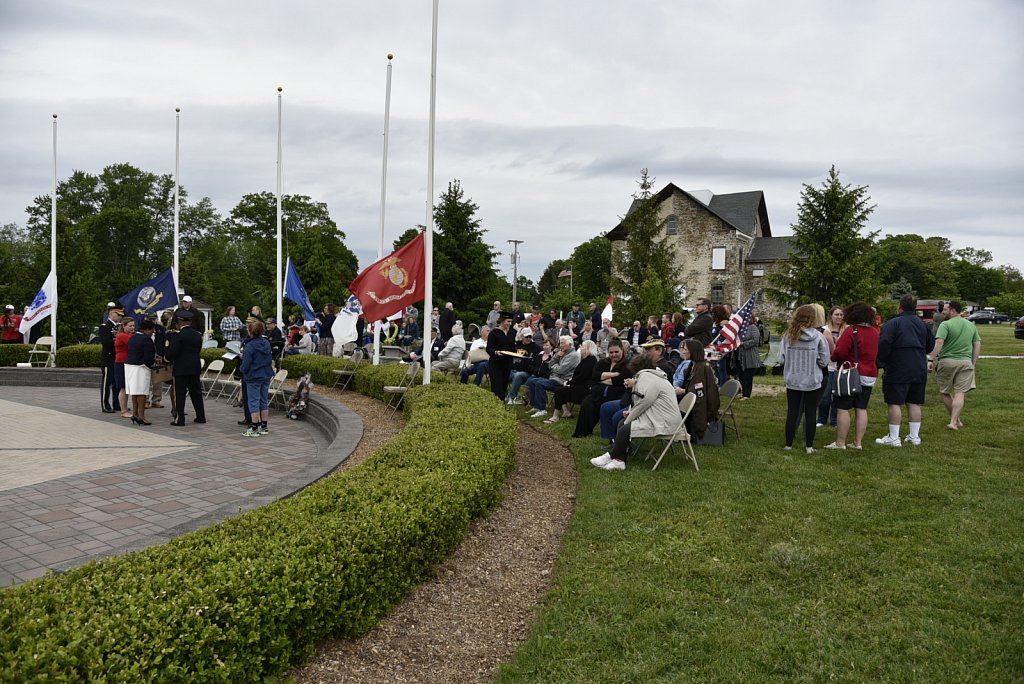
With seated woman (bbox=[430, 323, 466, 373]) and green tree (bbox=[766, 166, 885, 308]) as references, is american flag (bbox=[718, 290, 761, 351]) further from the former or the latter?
green tree (bbox=[766, 166, 885, 308])

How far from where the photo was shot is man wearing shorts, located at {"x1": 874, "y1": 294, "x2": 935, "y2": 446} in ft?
28.9

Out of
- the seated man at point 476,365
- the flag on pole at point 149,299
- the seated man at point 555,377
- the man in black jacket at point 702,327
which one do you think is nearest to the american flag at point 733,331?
the man in black jacket at point 702,327

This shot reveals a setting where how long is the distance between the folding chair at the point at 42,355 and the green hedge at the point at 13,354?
0.63ft

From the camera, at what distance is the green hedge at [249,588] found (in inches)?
111

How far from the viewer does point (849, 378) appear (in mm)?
8547

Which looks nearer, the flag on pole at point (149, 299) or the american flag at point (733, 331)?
the american flag at point (733, 331)

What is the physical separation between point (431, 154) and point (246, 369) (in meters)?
4.83

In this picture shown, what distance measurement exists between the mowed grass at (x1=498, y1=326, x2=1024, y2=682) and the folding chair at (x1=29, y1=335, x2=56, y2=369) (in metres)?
18.4

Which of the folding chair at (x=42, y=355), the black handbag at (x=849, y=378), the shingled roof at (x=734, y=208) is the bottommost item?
the folding chair at (x=42, y=355)

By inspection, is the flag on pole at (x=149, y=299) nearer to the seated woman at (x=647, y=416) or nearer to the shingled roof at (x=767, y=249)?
the seated woman at (x=647, y=416)

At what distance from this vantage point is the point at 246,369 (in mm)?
10711

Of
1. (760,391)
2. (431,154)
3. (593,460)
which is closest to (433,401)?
(593,460)

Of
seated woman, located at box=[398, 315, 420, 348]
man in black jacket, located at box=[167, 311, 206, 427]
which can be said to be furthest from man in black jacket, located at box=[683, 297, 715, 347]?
seated woman, located at box=[398, 315, 420, 348]

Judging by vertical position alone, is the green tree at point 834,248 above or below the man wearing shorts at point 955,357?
above
